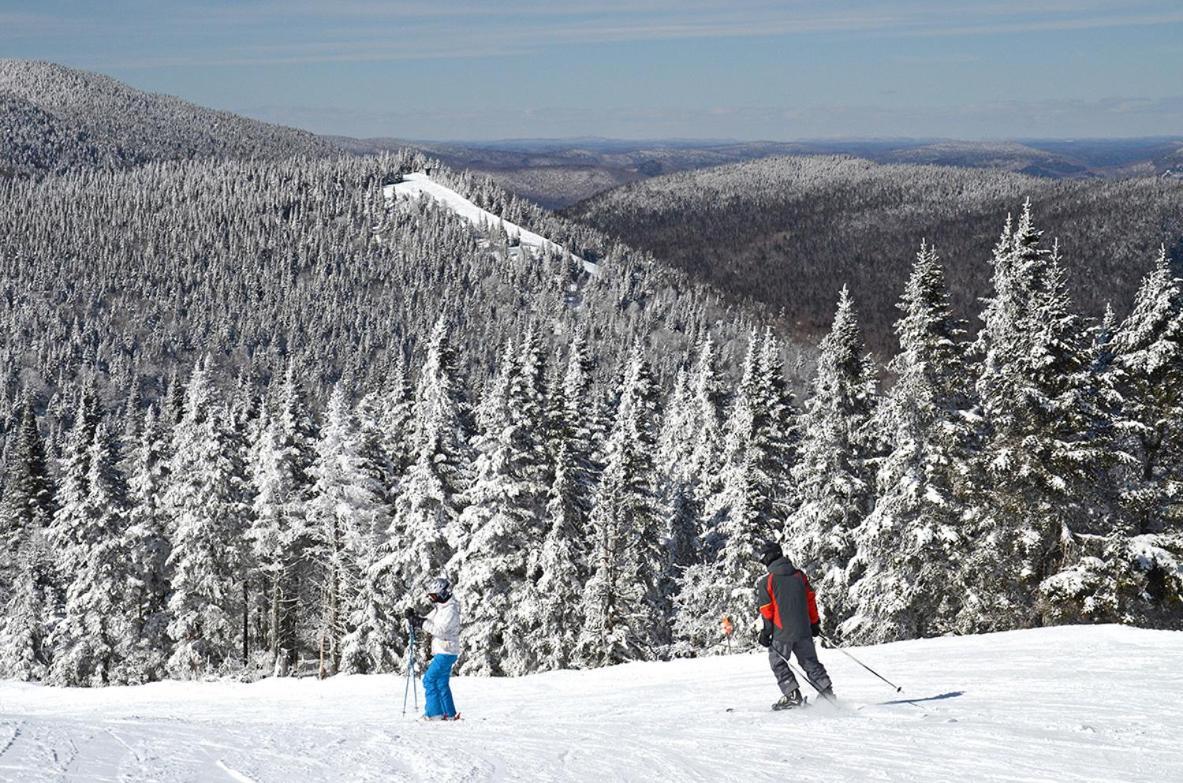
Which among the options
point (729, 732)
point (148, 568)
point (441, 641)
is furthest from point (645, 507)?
point (148, 568)

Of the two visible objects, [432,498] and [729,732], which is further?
[432,498]

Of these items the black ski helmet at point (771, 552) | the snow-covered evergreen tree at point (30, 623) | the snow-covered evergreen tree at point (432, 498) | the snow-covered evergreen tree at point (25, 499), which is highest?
the black ski helmet at point (771, 552)

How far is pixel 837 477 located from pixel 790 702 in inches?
640

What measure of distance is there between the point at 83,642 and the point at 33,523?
2045 centimetres

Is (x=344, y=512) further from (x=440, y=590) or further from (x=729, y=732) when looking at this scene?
(x=729, y=732)

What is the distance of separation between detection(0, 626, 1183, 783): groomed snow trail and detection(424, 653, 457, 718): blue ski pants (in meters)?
0.34

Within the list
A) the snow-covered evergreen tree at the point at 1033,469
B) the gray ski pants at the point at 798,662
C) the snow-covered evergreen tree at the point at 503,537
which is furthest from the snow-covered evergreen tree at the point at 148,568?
the gray ski pants at the point at 798,662

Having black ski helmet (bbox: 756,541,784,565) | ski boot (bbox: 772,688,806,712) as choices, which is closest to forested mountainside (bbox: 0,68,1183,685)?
ski boot (bbox: 772,688,806,712)

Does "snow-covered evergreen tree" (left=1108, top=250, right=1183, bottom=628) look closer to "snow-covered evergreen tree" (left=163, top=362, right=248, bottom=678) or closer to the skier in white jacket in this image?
the skier in white jacket

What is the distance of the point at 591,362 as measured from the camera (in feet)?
140

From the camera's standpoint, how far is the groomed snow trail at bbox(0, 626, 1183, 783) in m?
8.76

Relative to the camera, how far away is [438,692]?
40.5ft

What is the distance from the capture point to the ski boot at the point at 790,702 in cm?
1200

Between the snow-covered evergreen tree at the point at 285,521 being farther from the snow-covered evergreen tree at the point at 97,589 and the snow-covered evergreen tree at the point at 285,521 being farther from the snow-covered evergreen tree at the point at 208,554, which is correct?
the snow-covered evergreen tree at the point at 97,589
